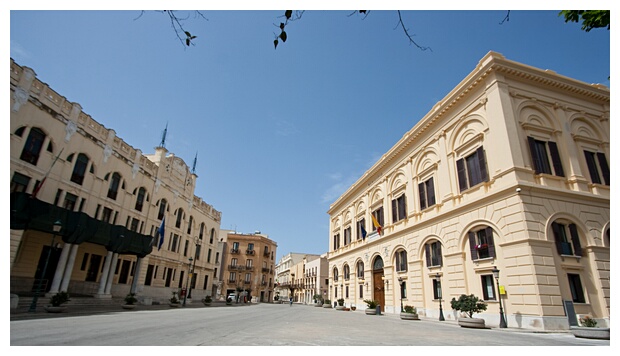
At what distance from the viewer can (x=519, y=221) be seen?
14703 mm

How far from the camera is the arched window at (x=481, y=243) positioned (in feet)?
53.3

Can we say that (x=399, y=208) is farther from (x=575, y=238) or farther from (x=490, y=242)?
(x=575, y=238)

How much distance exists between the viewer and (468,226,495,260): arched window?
53.3 feet

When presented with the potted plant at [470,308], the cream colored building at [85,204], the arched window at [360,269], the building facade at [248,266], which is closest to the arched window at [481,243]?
the potted plant at [470,308]

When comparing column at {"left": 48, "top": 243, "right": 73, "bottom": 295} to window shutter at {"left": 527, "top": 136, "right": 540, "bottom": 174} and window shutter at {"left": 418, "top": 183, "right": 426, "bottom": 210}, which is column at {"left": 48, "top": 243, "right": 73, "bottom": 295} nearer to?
window shutter at {"left": 418, "top": 183, "right": 426, "bottom": 210}

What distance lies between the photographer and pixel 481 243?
17.0 m

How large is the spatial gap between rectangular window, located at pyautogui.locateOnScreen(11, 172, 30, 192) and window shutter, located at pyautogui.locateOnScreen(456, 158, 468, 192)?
2628 centimetres

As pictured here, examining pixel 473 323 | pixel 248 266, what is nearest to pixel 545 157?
pixel 473 323

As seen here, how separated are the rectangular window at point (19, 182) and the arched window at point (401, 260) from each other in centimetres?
2565

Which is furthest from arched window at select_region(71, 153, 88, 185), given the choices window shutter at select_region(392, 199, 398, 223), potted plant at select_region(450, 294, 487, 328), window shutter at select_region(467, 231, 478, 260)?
window shutter at select_region(467, 231, 478, 260)

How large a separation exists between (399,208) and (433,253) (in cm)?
591

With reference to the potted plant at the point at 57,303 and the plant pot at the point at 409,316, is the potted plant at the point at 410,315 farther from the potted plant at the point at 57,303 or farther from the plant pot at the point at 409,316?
the potted plant at the point at 57,303
